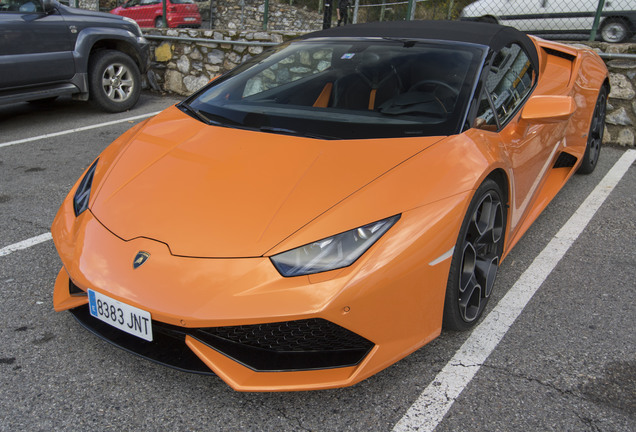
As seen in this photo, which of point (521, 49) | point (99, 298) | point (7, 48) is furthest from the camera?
point (7, 48)

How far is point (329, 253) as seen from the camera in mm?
1936

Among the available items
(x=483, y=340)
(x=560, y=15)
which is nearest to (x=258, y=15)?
(x=560, y=15)

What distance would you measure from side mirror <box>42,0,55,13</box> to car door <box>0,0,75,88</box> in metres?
0.04

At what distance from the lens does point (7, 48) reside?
576 cm

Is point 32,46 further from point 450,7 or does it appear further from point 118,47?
point 450,7

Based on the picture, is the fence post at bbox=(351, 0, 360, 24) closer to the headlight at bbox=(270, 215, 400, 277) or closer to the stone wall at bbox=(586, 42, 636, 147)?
the stone wall at bbox=(586, 42, 636, 147)

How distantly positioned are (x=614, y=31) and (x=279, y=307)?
6.21 m

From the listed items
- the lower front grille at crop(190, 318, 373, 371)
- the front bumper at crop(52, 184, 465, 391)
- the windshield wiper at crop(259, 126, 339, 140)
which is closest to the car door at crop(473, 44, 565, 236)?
the windshield wiper at crop(259, 126, 339, 140)

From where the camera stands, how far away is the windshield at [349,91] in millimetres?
2600

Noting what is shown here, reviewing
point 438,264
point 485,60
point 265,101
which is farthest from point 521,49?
point 438,264

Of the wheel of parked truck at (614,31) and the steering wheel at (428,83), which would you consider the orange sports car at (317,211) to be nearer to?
the steering wheel at (428,83)

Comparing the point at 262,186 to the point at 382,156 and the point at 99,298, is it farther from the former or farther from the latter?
the point at 99,298

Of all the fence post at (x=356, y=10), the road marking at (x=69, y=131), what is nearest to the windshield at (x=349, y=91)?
the road marking at (x=69, y=131)

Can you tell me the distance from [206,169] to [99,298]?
2.23 feet
